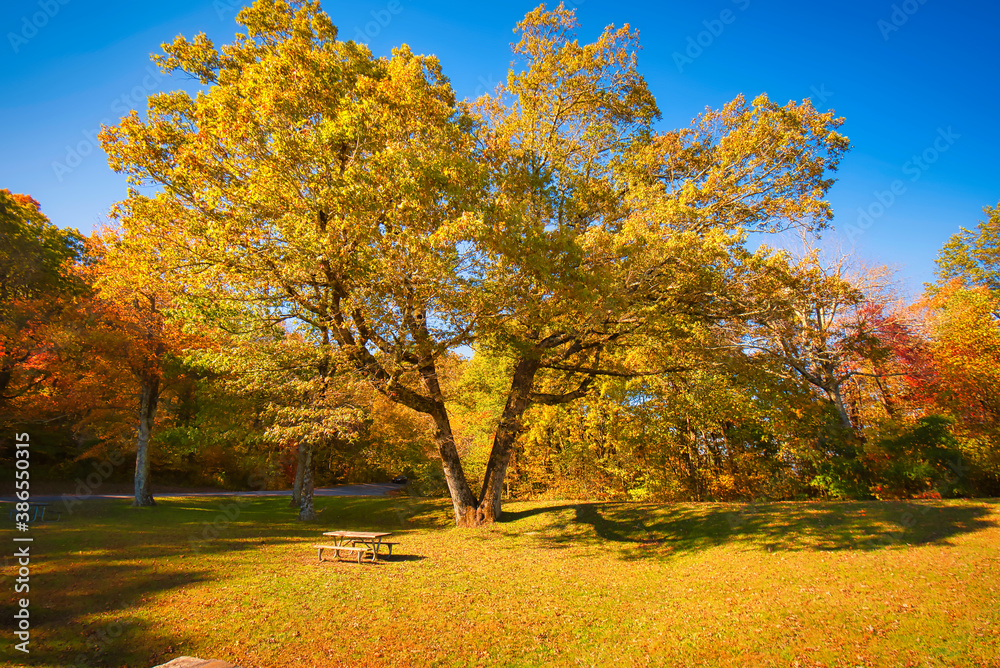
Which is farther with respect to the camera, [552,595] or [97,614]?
[552,595]

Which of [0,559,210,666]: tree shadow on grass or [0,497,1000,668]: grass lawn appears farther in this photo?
[0,497,1000,668]: grass lawn

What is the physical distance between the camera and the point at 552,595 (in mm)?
8133

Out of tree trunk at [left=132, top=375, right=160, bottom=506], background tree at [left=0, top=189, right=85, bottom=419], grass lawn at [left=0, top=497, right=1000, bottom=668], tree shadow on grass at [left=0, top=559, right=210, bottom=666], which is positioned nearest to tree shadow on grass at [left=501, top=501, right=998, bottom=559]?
grass lawn at [left=0, top=497, right=1000, bottom=668]

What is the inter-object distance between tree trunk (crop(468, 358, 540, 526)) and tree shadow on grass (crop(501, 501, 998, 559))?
0.92 m

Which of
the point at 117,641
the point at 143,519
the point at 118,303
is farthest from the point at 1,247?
the point at 117,641

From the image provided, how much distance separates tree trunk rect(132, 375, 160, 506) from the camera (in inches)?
691

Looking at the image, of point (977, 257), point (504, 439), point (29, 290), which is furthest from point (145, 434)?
point (977, 257)

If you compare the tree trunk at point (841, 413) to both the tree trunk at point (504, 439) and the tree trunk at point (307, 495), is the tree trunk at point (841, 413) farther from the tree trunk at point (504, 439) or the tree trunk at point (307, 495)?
the tree trunk at point (307, 495)

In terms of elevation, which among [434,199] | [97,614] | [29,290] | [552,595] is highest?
[29,290]

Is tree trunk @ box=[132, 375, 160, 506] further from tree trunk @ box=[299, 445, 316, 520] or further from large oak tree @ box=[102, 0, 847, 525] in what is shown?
large oak tree @ box=[102, 0, 847, 525]

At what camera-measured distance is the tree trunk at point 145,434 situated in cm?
1755

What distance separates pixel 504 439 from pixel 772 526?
8.07 m

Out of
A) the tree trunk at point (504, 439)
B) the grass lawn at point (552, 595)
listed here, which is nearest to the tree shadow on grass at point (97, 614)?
the grass lawn at point (552, 595)

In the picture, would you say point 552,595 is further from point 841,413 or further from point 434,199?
point 841,413
